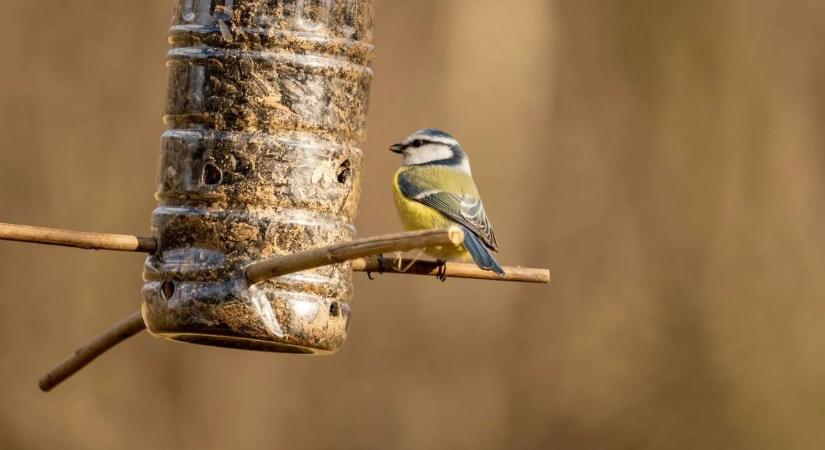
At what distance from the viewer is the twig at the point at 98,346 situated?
414cm

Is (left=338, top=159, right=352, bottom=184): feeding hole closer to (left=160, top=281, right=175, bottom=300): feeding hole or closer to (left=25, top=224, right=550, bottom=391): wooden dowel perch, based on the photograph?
(left=25, top=224, right=550, bottom=391): wooden dowel perch

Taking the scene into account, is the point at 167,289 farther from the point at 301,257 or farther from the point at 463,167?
the point at 463,167

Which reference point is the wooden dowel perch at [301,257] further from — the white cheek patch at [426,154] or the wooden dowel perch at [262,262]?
the white cheek patch at [426,154]

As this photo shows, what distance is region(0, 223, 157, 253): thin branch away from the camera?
3.64 metres

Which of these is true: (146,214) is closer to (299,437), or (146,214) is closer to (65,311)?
(65,311)

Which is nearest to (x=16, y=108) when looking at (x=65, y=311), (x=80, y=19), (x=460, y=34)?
(x=80, y=19)

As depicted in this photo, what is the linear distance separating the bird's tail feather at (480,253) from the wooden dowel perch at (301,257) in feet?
0.54

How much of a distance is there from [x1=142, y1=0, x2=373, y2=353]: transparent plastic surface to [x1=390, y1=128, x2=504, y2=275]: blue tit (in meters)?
1.09

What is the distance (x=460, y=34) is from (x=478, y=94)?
375mm

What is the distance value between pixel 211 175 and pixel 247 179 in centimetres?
11

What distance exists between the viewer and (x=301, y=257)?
3617 mm

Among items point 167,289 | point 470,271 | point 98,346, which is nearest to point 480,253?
point 470,271

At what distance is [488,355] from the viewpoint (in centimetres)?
857

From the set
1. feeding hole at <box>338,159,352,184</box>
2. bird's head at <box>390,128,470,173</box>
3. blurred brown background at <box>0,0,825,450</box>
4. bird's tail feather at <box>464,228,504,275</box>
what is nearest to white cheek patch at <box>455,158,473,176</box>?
bird's head at <box>390,128,470,173</box>
